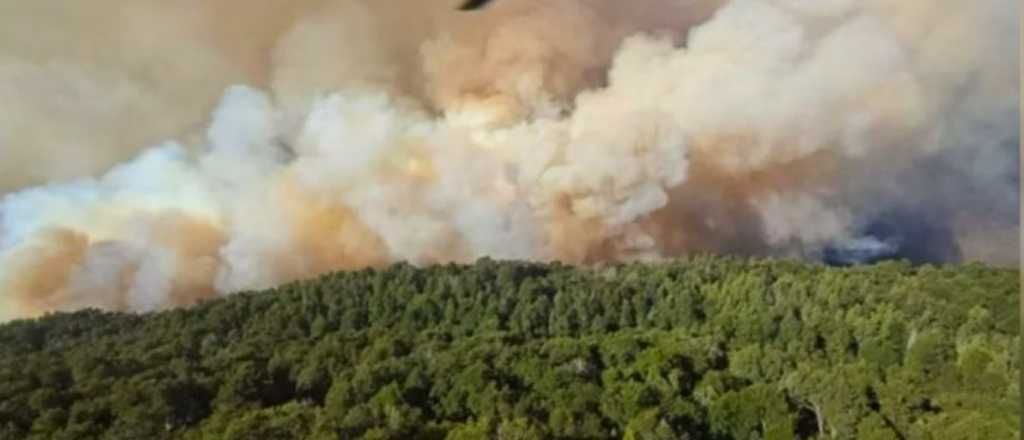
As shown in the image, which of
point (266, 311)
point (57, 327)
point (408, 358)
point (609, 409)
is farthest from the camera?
point (266, 311)

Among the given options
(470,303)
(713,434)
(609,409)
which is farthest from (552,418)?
(470,303)

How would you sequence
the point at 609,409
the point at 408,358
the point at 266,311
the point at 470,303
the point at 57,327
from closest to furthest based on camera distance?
1. the point at 57,327
2. the point at 609,409
3. the point at 408,358
4. the point at 266,311
5. the point at 470,303

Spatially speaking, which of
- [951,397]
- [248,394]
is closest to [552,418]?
[248,394]

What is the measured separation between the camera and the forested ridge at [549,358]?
23.4 ft

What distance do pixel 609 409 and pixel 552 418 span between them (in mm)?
537

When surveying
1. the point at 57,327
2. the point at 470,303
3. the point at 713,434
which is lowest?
the point at 713,434

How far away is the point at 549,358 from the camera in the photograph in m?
9.51

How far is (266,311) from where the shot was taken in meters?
9.89

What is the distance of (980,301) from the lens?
10148mm

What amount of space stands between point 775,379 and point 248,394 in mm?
3538

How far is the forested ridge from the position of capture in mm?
7141

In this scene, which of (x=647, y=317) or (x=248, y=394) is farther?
(x=647, y=317)

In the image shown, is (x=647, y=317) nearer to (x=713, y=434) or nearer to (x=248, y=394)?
(x=713, y=434)

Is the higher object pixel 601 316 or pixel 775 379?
pixel 601 316
